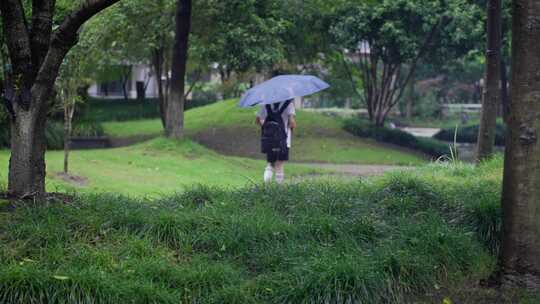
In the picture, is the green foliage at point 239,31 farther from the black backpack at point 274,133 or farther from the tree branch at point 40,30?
the tree branch at point 40,30

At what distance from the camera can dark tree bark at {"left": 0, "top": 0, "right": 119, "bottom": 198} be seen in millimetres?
6968

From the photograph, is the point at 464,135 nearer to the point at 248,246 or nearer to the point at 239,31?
the point at 239,31

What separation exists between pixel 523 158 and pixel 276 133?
5.97m

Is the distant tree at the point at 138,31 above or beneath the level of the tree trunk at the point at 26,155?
above

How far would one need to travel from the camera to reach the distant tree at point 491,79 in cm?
1120

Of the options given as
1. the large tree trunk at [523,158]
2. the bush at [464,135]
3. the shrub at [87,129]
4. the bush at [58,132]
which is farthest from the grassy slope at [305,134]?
the large tree trunk at [523,158]

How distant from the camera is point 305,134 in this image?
25.0 meters

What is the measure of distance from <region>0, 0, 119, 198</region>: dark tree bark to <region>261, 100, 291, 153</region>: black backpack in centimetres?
508

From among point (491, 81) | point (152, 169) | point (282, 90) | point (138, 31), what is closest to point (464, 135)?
point (138, 31)

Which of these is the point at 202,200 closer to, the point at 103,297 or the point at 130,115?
the point at 103,297

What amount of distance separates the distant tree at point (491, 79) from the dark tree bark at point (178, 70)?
8.02 metres

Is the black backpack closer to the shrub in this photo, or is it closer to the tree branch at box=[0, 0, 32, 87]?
the tree branch at box=[0, 0, 32, 87]

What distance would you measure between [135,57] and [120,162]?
10.3m

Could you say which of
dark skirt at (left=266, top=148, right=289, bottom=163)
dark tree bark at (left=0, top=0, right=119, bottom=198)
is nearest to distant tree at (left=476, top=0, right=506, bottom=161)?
dark skirt at (left=266, top=148, right=289, bottom=163)
